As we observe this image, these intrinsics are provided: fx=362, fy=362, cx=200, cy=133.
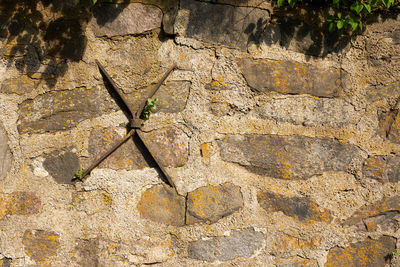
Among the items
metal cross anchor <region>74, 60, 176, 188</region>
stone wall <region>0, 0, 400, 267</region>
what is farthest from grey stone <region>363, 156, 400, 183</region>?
metal cross anchor <region>74, 60, 176, 188</region>

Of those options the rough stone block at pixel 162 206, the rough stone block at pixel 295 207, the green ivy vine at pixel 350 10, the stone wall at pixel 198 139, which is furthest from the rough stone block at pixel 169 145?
the green ivy vine at pixel 350 10

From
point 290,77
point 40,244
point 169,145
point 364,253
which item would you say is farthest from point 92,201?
point 364,253

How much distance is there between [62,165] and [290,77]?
0.97m

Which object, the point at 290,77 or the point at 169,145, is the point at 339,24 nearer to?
the point at 290,77

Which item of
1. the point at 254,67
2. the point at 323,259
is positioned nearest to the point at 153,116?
the point at 254,67

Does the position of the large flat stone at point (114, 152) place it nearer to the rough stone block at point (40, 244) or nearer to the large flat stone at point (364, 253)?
the rough stone block at point (40, 244)

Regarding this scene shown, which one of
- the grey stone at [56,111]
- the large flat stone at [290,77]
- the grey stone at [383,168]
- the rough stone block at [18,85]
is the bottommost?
the grey stone at [383,168]

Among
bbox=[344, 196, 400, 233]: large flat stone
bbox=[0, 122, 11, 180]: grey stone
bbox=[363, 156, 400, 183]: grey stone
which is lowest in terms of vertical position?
bbox=[344, 196, 400, 233]: large flat stone

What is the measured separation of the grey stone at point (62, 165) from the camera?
138cm

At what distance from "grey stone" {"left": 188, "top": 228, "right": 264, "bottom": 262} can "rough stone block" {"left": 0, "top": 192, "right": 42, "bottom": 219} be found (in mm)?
607

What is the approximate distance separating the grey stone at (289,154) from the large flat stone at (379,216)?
183 millimetres

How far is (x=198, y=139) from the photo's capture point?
1.43 metres

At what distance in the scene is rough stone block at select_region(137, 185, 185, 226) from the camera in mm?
1384

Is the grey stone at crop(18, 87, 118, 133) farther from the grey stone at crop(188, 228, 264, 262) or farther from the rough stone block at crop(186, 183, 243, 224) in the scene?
the grey stone at crop(188, 228, 264, 262)
